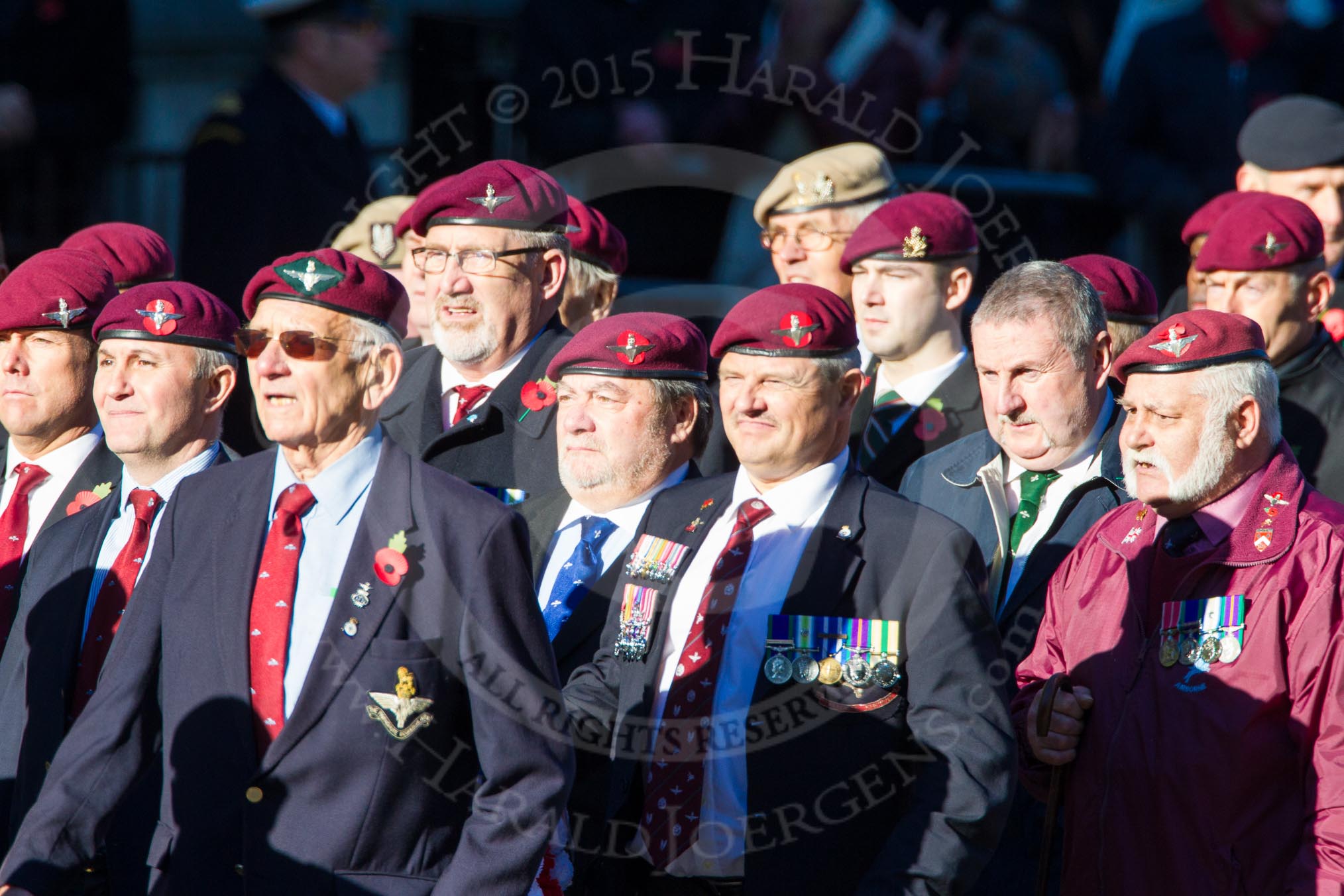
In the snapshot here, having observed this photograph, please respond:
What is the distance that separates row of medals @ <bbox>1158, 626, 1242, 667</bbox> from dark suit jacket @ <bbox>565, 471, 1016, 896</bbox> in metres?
0.40

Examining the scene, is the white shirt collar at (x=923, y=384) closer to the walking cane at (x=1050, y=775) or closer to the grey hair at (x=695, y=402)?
the grey hair at (x=695, y=402)

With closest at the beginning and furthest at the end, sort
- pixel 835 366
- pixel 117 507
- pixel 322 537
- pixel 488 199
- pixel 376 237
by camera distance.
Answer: pixel 322 537 → pixel 835 366 → pixel 117 507 → pixel 488 199 → pixel 376 237

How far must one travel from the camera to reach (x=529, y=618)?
3.63 meters

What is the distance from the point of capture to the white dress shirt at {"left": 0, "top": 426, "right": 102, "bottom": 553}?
525 centimetres

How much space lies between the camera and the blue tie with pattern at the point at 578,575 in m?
4.71

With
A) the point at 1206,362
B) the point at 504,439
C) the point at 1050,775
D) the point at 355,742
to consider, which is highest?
the point at 1206,362

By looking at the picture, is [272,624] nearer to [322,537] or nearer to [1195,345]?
[322,537]

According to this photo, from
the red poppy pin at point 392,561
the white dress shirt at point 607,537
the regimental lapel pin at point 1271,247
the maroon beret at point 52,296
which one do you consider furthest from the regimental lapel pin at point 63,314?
the regimental lapel pin at point 1271,247

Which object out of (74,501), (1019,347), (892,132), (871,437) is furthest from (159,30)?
(1019,347)

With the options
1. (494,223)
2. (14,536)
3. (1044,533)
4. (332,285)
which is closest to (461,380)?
(494,223)

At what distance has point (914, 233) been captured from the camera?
19.4ft

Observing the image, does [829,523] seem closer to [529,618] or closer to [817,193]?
[529,618]

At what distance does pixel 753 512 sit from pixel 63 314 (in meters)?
2.37

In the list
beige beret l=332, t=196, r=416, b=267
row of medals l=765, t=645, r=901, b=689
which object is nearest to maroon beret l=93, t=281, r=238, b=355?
row of medals l=765, t=645, r=901, b=689
